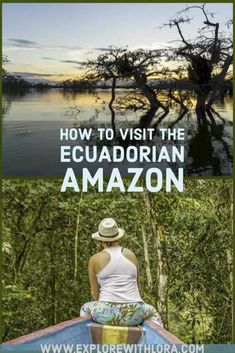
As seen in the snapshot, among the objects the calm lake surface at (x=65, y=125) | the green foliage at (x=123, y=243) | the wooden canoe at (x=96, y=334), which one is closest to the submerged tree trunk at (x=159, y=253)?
the green foliage at (x=123, y=243)

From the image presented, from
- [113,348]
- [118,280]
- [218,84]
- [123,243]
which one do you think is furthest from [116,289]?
[218,84]

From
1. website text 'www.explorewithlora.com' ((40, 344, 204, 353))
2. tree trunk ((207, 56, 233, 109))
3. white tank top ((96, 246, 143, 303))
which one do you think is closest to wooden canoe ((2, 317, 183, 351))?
website text 'www.explorewithlora.com' ((40, 344, 204, 353))

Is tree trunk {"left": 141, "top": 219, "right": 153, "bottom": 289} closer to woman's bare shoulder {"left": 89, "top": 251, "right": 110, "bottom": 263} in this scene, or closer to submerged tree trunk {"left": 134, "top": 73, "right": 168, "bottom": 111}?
submerged tree trunk {"left": 134, "top": 73, "right": 168, "bottom": 111}

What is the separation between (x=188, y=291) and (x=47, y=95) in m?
2.17

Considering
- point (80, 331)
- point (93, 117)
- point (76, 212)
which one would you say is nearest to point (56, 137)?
point (93, 117)

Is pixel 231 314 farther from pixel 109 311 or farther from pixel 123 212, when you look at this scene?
pixel 109 311

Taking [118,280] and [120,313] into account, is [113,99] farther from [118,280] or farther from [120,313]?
[120,313]

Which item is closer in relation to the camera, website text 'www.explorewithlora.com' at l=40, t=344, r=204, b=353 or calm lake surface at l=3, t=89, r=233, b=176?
website text 'www.explorewithlora.com' at l=40, t=344, r=204, b=353

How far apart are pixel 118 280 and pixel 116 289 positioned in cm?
6

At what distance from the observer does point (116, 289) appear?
5.51m

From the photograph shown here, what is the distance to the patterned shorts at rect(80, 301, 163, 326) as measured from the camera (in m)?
5.50

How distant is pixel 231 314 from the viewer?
710 centimetres

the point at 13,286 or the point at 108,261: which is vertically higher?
the point at 108,261

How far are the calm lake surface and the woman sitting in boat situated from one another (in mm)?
875
